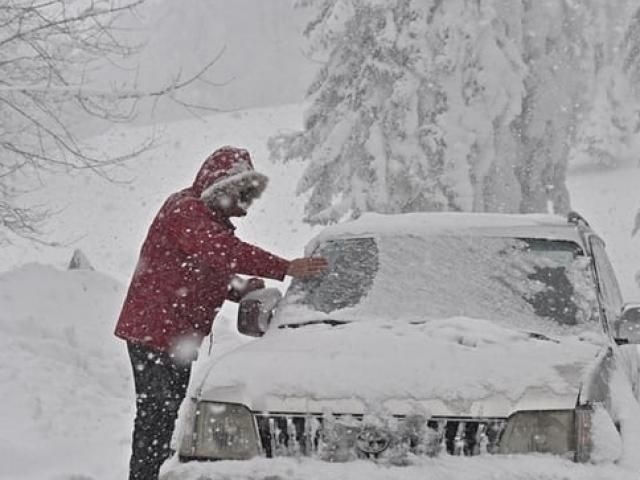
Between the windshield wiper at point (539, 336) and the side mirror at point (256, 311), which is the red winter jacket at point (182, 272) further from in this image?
the windshield wiper at point (539, 336)

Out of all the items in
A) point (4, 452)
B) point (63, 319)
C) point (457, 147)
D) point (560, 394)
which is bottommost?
point (4, 452)

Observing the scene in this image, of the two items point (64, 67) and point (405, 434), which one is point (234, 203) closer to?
point (405, 434)

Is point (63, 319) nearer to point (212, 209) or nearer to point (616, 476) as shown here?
point (212, 209)

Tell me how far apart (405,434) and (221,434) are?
2.38 ft

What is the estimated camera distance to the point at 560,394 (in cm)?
338

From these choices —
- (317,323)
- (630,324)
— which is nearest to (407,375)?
(317,323)

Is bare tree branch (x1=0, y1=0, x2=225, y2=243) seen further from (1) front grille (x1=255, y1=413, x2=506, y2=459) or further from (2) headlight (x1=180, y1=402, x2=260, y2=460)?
(1) front grille (x1=255, y1=413, x2=506, y2=459)

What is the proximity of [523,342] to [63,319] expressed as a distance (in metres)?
8.27

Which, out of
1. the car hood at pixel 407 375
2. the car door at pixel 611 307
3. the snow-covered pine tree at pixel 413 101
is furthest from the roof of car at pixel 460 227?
the snow-covered pine tree at pixel 413 101

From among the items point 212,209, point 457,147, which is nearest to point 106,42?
point 212,209

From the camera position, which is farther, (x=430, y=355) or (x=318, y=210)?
(x=318, y=210)

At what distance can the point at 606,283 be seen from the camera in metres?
5.27

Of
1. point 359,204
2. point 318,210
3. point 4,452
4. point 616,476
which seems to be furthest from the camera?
point 318,210

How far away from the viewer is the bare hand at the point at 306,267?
4383mm
